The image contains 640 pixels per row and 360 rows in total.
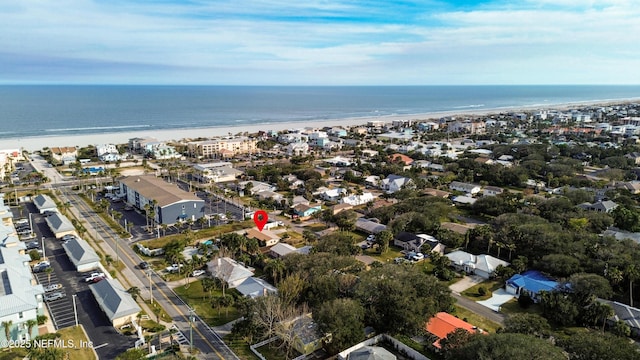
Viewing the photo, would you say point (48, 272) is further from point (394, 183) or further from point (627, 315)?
point (394, 183)

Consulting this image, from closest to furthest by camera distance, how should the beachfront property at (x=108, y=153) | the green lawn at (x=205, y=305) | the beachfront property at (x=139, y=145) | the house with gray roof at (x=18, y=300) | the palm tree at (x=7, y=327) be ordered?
the palm tree at (x=7, y=327), the house with gray roof at (x=18, y=300), the green lawn at (x=205, y=305), the beachfront property at (x=108, y=153), the beachfront property at (x=139, y=145)

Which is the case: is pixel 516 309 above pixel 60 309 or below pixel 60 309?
below

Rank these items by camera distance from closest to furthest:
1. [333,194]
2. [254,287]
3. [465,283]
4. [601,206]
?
[254,287]
[465,283]
[601,206]
[333,194]

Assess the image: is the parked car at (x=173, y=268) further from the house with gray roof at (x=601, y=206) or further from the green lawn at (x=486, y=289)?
the house with gray roof at (x=601, y=206)

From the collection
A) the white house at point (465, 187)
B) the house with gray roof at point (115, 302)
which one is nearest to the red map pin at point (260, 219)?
the house with gray roof at point (115, 302)

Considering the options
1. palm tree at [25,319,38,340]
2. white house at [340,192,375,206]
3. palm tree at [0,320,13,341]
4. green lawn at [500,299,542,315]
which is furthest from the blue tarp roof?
palm tree at [0,320,13,341]

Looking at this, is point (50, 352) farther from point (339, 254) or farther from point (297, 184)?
point (297, 184)

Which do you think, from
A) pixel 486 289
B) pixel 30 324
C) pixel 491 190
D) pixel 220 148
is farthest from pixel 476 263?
pixel 220 148
